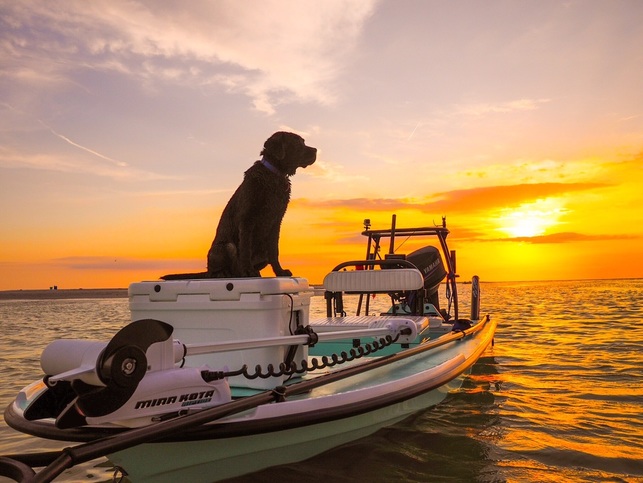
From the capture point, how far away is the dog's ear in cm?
562

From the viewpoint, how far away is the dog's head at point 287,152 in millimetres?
5641

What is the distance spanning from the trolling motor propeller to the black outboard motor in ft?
23.8

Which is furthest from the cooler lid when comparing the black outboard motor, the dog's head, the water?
the black outboard motor

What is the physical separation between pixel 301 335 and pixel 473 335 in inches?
208

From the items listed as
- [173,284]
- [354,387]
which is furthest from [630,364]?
[173,284]

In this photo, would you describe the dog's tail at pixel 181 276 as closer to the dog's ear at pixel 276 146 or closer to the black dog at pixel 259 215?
the black dog at pixel 259 215

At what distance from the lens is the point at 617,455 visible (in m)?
4.98

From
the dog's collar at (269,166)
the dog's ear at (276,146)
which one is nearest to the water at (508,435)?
the dog's collar at (269,166)

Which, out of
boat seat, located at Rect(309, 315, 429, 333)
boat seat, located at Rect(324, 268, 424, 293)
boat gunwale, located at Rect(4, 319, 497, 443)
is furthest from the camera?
boat seat, located at Rect(324, 268, 424, 293)

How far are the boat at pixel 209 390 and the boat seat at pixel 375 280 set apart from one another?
4.99 feet

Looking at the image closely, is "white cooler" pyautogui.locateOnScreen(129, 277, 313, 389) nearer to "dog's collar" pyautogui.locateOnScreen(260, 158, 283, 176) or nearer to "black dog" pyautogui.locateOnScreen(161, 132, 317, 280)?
A: "black dog" pyautogui.locateOnScreen(161, 132, 317, 280)

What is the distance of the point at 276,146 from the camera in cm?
564

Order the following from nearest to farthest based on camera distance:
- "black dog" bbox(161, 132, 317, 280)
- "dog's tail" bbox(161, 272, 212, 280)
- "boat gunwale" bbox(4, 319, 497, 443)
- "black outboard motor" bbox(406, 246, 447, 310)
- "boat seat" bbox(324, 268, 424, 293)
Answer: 1. "boat gunwale" bbox(4, 319, 497, 443)
2. "dog's tail" bbox(161, 272, 212, 280)
3. "black dog" bbox(161, 132, 317, 280)
4. "boat seat" bbox(324, 268, 424, 293)
5. "black outboard motor" bbox(406, 246, 447, 310)

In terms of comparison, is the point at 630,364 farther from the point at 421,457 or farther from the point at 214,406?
the point at 214,406
